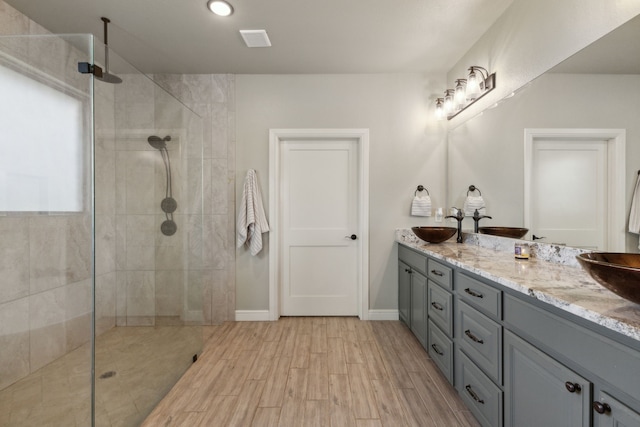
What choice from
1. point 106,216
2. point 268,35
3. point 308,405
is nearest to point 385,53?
point 268,35

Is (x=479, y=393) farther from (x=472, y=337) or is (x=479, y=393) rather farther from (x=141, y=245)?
(x=141, y=245)

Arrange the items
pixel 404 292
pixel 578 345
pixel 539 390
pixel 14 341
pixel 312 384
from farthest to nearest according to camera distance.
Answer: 1. pixel 404 292
2. pixel 312 384
3. pixel 14 341
4. pixel 539 390
5. pixel 578 345

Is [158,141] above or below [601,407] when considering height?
above

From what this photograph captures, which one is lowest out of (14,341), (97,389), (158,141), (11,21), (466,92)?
(97,389)

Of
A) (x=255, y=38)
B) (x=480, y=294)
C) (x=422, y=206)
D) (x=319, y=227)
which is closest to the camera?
(x=480, y=294)

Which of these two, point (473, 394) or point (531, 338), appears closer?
point (531, 338)

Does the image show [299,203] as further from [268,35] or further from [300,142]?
[268,35]

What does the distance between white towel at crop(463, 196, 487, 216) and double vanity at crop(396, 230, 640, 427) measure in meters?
0.30

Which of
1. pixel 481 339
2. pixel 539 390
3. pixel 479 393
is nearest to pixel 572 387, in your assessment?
pixel 539 390

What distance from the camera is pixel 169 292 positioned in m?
1.92

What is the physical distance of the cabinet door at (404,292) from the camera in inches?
103

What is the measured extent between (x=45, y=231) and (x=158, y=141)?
0.83 m

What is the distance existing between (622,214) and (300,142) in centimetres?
251

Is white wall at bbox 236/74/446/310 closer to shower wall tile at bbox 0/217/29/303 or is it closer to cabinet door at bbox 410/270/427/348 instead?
cabinet door at bbox 410/270/427/348
